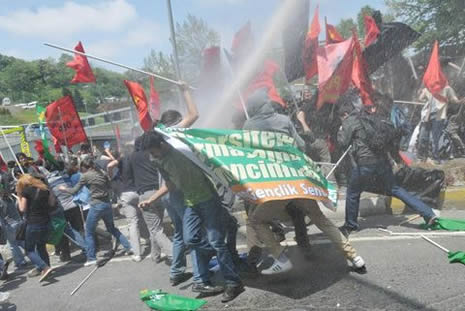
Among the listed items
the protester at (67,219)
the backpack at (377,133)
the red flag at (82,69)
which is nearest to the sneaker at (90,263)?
the protester at (67,219)

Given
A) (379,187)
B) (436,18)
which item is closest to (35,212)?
(379,187)

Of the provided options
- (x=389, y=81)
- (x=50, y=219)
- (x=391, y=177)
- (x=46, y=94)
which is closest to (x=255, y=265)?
(x=391, y=177)

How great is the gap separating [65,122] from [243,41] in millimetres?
4111

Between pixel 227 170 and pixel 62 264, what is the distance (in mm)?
3628

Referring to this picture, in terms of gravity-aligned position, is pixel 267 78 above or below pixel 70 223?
above

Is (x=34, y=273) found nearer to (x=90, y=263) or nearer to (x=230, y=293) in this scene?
(x=90, y=263)

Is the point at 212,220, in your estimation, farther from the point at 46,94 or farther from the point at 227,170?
the point at 46,94

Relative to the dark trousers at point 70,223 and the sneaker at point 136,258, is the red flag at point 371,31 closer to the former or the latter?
the sneaker at point 136,258

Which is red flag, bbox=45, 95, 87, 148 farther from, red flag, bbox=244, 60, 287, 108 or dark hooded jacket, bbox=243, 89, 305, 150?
dark hooded jacket, bbox=243, 89, 305, 150

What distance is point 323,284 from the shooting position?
4.43 metres

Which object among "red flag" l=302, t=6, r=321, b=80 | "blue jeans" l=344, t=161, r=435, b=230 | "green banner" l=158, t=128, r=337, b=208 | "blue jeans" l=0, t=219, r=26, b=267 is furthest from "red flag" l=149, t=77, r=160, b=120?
"green banner" l=158, t=128, r=337, b=208

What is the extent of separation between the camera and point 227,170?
422cm

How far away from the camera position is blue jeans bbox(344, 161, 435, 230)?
568 centimetres

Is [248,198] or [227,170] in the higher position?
[227,170]
